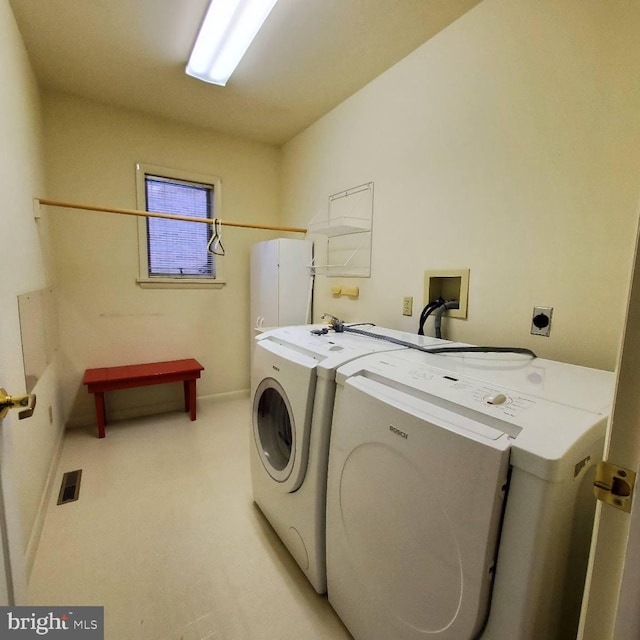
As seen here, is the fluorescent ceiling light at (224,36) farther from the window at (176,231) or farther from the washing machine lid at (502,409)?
the washing machine lid at (502,409)

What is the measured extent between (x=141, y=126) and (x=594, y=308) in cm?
333

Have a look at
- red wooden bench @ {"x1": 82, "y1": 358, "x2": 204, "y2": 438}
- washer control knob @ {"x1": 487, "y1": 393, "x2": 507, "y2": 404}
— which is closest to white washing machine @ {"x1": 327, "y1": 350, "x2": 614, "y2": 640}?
washer control knob @ {"x1": 487, "y1": 393, "x2": 507, "y2": 404}

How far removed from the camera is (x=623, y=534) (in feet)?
1.56

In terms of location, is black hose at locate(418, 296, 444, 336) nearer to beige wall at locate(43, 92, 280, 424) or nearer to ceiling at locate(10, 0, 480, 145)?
ceiling at locate(10, 0, 480, 145)

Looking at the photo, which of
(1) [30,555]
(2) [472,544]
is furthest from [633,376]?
(1) [30,555]

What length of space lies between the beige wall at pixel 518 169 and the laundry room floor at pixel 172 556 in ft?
4.66

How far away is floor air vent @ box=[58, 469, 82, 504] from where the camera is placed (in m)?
1.82

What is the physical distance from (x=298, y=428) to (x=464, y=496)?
0.68 m

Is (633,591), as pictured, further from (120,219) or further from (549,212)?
(120,219)

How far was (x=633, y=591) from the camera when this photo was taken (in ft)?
1.49

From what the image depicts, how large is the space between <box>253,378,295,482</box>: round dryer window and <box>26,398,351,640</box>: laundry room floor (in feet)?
1.37

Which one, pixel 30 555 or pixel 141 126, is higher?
pixel 141 126

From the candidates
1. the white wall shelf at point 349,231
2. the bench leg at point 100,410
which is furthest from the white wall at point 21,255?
the white wall shelf at point 349,231

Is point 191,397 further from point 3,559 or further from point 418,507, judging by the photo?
point 418,507
